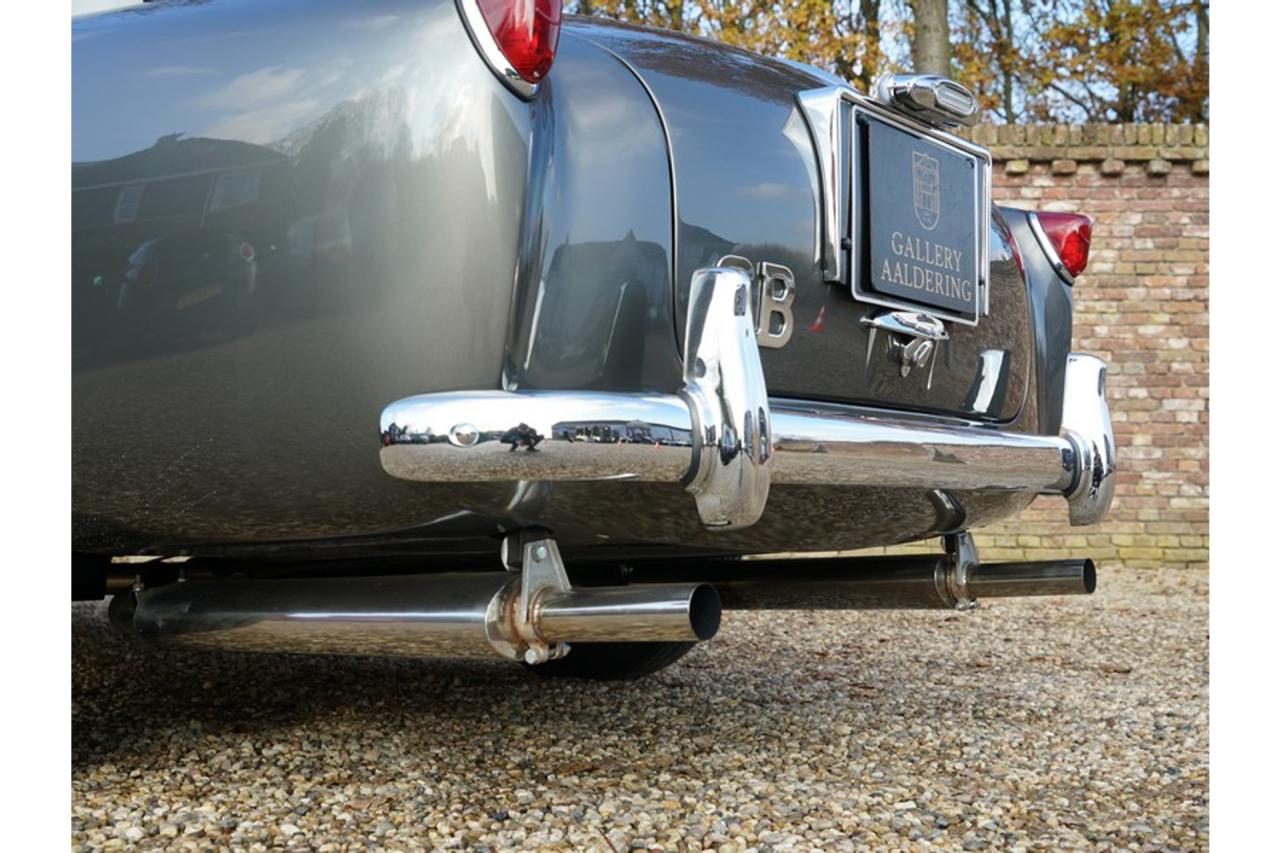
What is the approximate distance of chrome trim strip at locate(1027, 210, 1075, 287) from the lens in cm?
297

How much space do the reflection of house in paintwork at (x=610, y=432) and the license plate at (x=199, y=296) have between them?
57cm

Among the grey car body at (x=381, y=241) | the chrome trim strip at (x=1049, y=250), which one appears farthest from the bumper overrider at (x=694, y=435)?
the chrome trim strip at (x=1049, y=250)

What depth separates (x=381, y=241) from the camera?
185 cm

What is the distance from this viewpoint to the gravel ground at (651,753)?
2.26 metres

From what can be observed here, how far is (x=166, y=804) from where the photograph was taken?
2.35 m

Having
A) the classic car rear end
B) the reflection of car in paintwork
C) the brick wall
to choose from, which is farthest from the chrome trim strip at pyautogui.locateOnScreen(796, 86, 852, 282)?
the brick wall

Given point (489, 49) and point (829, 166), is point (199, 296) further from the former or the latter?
point (829, 166)

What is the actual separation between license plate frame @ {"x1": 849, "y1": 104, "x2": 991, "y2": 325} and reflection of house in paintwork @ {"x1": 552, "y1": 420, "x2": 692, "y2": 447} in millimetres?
629

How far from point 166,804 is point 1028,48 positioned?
619 inches

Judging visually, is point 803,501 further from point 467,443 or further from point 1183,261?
point 1183,261

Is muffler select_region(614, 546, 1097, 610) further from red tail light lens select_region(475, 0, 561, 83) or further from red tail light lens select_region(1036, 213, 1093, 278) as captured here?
red tail light lens select_region(475, 0, 561, 83)

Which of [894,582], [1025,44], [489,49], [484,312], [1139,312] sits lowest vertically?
[894,582]

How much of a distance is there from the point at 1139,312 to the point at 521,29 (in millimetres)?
6939

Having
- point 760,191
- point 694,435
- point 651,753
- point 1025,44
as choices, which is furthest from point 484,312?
point 1025,44
